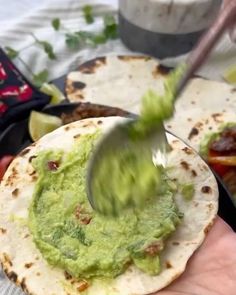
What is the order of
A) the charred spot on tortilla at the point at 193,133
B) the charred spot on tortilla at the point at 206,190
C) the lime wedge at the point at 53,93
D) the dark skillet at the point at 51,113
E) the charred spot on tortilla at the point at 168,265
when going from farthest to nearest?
the lime wedge at the point at 53,93, the charred spot on tortilla at the point at 193,133, the dark skillet at the point at 51,113, the charred spot on tortilla at the point at 206,190, the charred spot on tortilla at the point at 168,265

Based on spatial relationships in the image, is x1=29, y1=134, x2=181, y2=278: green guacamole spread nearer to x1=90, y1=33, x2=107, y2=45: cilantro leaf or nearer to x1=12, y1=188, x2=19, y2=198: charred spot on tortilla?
x1=12, y1=188, x2=19, y2=198: charred spot on tortilla

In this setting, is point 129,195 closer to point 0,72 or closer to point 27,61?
point 0,72

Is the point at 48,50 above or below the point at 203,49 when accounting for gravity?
below

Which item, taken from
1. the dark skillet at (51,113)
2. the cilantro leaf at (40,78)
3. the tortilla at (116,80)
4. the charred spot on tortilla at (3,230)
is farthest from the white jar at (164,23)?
the charred spot on tortilla at (3,230)

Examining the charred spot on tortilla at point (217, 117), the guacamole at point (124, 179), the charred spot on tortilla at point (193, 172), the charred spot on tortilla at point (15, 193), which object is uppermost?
the guacamole at point (124, 179)

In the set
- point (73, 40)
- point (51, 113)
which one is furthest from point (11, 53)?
point (51, 113)

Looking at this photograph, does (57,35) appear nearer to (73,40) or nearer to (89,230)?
(73,40)

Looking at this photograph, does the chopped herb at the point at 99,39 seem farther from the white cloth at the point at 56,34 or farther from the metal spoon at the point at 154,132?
the metal spoon at the point at 154,132
